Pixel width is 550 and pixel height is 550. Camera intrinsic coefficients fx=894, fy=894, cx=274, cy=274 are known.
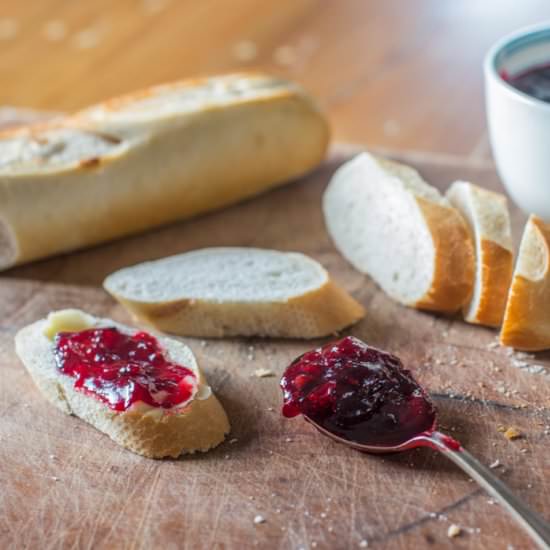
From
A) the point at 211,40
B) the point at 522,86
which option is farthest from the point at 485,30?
the point at 522,86

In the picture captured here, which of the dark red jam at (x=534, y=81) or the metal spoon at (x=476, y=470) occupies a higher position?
the dark red jam at (x=534, y=81)

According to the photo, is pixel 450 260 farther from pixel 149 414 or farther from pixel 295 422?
pixel 149 414

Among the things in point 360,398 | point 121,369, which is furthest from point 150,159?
point 360,398

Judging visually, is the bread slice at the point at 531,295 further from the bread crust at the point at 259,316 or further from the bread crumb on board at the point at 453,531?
the bread crumb on board at the point at 453,531

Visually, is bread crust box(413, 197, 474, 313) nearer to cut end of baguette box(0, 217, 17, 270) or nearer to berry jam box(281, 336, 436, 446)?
berry jam box(281, 336, 436, 446)

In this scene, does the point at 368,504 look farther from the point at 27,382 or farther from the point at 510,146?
the point at 510,146

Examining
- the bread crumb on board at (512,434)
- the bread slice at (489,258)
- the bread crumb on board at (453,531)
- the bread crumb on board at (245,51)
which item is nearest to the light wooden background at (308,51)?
the bread crumb on board at (245,51)
